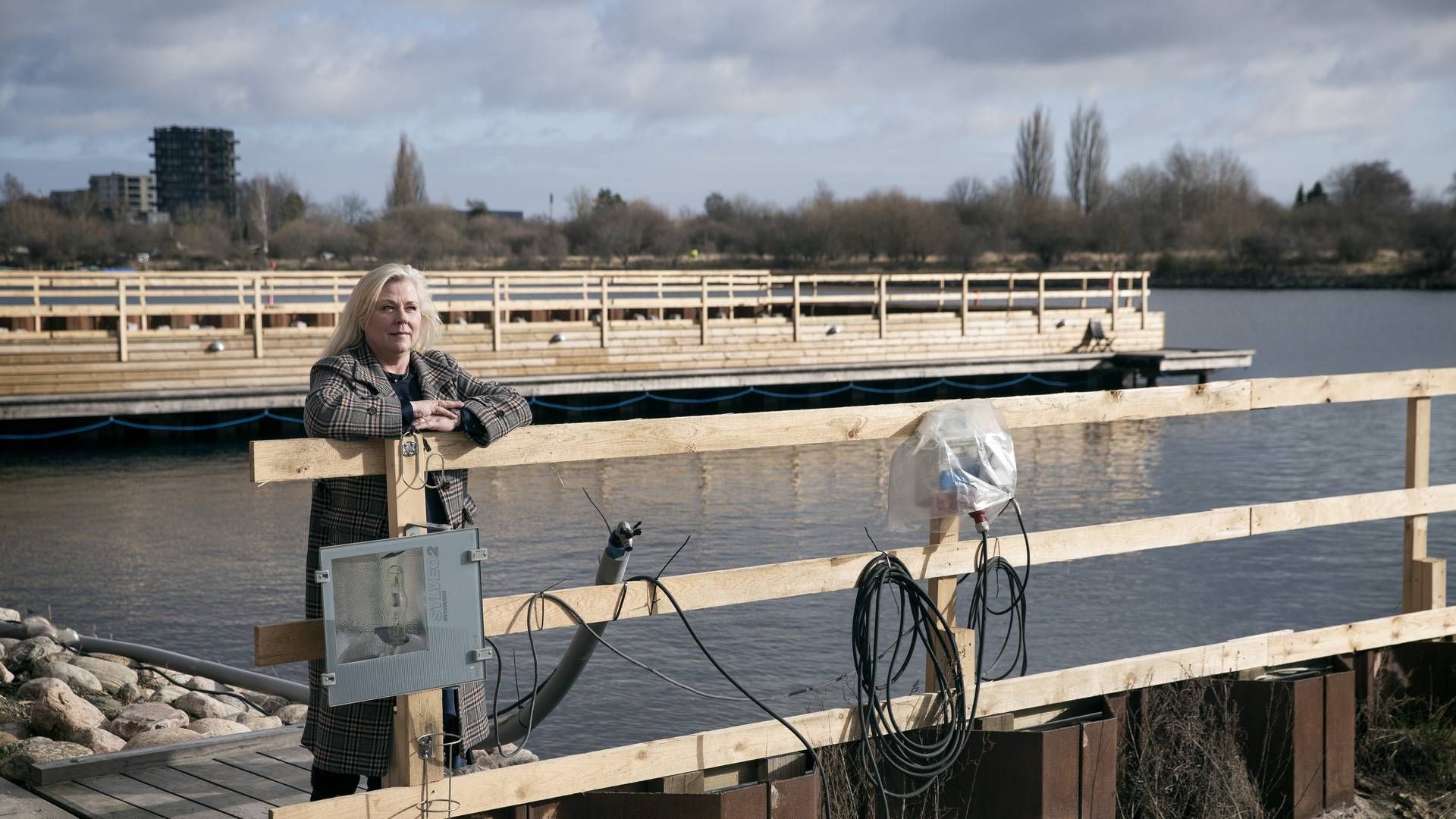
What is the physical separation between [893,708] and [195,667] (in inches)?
180

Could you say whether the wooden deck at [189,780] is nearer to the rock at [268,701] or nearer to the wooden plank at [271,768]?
the wooden plank at [271,768]

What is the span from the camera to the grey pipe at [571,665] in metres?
4.06

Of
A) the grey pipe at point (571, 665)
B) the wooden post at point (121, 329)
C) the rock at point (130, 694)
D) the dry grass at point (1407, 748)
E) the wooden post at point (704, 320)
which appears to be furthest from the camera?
the wooden post at point (704, 320)

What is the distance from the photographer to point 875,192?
94.5m

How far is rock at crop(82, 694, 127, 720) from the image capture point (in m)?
6.73

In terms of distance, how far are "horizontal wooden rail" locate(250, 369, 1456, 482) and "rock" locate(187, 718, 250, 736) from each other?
10.3 ft

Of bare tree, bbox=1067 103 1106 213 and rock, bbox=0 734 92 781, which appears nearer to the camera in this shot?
rock, bbox=0 734 92 781

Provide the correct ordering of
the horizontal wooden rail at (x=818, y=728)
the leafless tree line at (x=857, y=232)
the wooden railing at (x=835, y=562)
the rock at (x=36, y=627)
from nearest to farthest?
the wooden railing at (x=835, y=562), the horizontal wooden rail at (x=818, y=728), the rock at (x=36, y=627), the leafless tree line at (x=857, y=232)

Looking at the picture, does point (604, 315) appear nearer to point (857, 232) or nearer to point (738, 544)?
point (738, 544)

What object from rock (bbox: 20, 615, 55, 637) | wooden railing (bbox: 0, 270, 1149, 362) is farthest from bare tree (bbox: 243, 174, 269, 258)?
rock (bbox: 20, 615, 55, 637)

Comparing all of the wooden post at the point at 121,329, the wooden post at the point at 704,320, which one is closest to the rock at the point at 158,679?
the wooden post at the point at 121,329

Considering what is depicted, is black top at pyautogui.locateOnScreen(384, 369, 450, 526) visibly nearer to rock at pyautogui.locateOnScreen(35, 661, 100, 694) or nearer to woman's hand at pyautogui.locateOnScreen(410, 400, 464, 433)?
woman's hand at pyautogui.locateOnScreen(410, 400, 464, 433)

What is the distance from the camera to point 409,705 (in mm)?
3604

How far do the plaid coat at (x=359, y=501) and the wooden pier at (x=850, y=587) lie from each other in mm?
71
